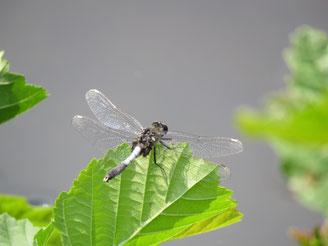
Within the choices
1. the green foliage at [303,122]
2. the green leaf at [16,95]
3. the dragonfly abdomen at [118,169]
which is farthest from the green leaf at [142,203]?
the green foliage at [303,122]

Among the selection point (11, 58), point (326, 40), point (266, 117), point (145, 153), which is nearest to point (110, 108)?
point (145, 153)

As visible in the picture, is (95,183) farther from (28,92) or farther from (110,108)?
(110,108)

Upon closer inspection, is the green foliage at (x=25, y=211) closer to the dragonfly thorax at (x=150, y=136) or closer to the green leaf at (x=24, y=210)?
the green leaf at (x=24, y=210)

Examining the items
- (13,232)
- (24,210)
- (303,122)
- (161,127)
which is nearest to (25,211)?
(24,210)

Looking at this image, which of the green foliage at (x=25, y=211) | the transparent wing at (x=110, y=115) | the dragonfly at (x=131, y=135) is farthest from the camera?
the transparent wing at (x=110, y=115)

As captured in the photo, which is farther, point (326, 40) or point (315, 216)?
point (315, 216)

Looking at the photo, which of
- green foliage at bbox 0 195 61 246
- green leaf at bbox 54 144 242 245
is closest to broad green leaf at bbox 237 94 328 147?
green leaf at bbox 54 144 242 245

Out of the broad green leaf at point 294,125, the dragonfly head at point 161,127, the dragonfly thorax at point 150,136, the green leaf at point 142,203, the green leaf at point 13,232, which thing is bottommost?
the green leaf at point 13,232
